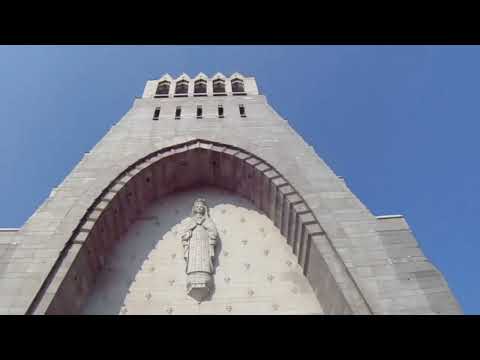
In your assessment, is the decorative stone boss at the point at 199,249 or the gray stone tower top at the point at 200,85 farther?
the gray stone tower top at the point at 200,85

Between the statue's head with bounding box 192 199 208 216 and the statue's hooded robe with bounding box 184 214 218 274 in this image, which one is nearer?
the statue's hooded robe with bounding box 184 214 218 274

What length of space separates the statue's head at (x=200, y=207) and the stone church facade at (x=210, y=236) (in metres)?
0.03

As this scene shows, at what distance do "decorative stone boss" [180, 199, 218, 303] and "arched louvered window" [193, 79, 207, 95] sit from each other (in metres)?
6.39

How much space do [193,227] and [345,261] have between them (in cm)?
433

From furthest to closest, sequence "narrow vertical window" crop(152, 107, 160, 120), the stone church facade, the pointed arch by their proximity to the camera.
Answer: "narrow vertical window" crop(152, 107, 160, 120) → the pointed arch → the stone church facade

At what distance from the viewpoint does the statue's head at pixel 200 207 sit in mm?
12148

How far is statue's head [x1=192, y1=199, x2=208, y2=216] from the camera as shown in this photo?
39.9ft

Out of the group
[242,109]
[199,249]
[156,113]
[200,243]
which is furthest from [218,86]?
[199,249]

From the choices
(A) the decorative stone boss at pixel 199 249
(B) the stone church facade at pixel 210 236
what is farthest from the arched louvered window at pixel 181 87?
(A) the decorative stone boss at pixel 199 249

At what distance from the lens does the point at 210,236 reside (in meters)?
11.4

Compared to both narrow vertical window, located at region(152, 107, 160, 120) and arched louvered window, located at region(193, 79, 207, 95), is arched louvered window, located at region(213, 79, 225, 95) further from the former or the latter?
narrow vertical window, located at region(152, 107, 160, 120)

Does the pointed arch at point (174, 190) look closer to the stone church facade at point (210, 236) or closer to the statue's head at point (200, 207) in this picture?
the stone church facade at point (210, 236)

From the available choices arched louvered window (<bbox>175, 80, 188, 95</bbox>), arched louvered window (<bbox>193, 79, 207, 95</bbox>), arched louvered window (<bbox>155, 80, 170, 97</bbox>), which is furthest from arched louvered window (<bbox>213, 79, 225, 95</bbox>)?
arched louvered window (<bbox>155, 80, 170, 97</bbox>)
